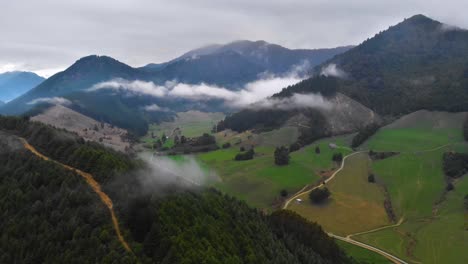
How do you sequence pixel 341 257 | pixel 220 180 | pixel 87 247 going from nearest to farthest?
1. pixel 87 247
2. pixel 341 257
3. pixel 220 180

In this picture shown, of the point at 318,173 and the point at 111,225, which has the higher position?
the point at 111,225

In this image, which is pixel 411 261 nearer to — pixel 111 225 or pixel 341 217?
pixel 341 217

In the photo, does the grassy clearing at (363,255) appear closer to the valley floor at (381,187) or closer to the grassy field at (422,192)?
the valley floor at (381,187)

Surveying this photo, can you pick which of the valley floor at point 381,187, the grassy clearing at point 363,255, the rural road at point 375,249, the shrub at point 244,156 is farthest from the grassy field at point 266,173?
the grassy clearing at point 363,255

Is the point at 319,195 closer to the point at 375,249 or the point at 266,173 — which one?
the point at 266,173

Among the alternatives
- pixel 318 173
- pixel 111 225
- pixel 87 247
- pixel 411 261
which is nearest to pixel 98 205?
pixel 111 225

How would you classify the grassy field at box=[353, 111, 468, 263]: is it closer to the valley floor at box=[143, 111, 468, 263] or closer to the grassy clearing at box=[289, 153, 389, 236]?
the valley floor at box=[143, 111, 468, 263]
